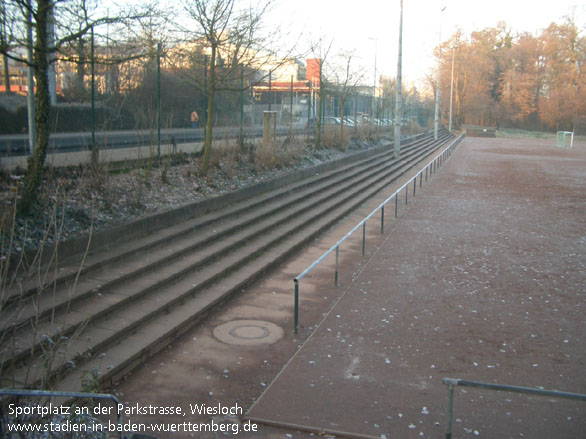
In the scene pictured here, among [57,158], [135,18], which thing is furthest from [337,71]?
[135,18]

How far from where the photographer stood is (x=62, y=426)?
4234 mm

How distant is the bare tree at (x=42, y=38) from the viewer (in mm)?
7695

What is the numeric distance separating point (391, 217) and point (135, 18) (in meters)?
10.1

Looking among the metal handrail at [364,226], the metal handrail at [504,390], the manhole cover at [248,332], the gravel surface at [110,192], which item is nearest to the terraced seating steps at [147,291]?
the manhole cover at [248,332]

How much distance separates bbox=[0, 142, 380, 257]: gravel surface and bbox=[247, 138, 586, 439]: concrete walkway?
3253mm

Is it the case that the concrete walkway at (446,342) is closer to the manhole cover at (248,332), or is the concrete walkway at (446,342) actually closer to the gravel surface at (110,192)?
the manhole cover at (248,332)

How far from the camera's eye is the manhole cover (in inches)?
288

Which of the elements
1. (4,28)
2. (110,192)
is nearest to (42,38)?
(4,28)

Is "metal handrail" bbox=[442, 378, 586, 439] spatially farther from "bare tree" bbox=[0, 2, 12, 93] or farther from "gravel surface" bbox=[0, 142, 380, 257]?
"bare tree" bbox=[0, 2, 12, 93]

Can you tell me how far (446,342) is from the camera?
733cm

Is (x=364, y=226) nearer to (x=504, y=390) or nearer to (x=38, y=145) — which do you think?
(x=38, y=145)

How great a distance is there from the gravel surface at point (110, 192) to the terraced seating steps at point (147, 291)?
26.9 inches

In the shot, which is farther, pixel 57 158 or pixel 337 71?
pixel 337 71

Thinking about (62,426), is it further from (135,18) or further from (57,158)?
(57,158)
